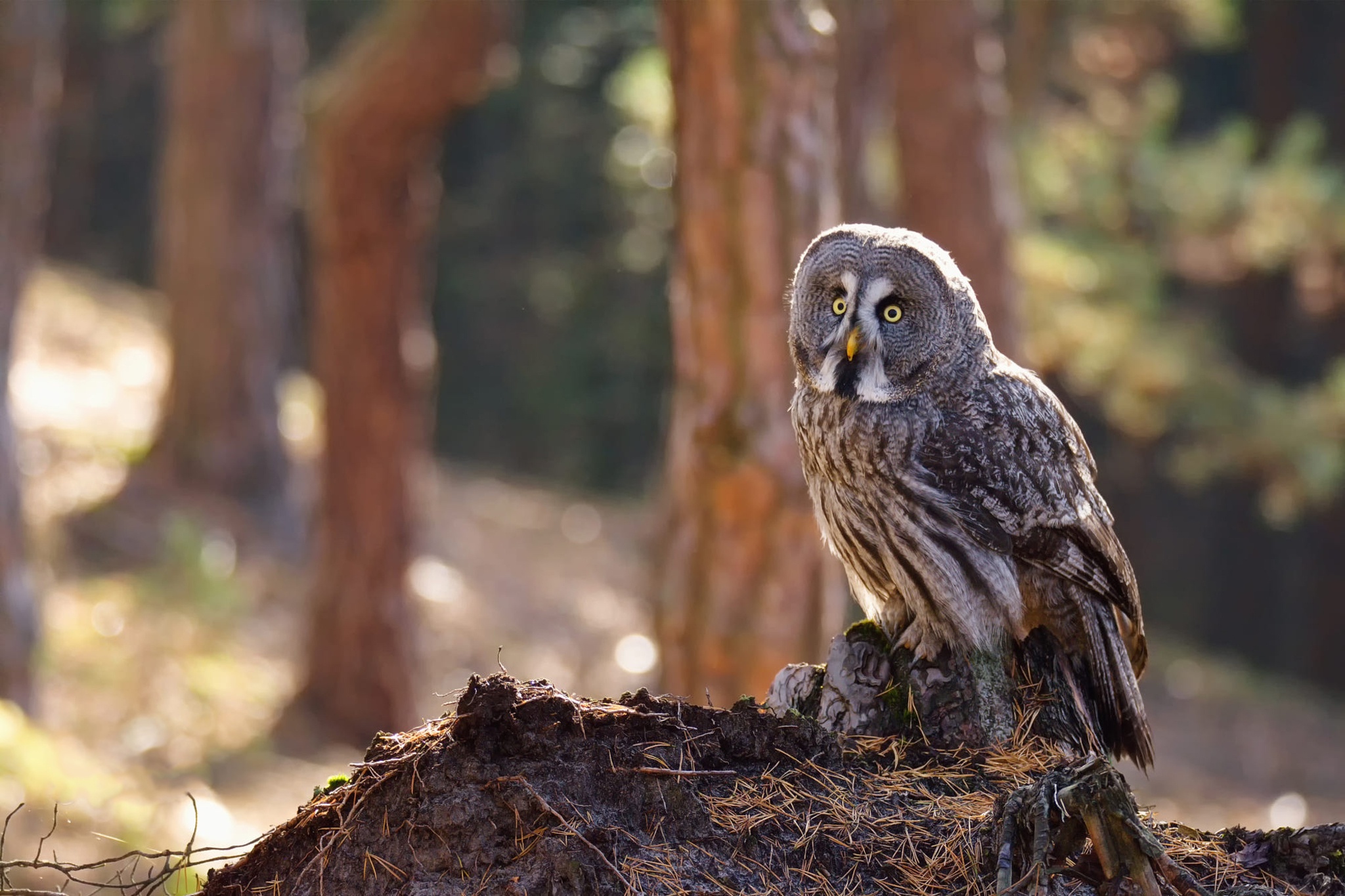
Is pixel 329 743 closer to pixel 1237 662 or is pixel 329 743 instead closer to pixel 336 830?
pixel 336 830

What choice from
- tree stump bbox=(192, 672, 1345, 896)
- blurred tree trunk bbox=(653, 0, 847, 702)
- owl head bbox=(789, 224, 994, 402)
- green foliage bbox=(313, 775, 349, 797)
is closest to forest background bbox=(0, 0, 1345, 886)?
blurred tree trunk bbox=(653, 0, 847, 702)

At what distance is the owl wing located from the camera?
11.3ft

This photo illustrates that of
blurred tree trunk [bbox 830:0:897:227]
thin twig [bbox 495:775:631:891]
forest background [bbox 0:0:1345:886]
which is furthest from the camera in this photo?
blurred tree trunk [bbox 830:0:897:227]

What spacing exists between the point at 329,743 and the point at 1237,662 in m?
12.5

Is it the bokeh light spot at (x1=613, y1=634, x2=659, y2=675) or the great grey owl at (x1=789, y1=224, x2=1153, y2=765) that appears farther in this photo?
the bokeh light spot at (x1=613, y1=634, x2=659, y2=675)

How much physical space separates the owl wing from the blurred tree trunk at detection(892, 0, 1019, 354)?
4879 millimetres

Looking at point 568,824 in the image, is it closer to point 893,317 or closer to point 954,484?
point 954,484

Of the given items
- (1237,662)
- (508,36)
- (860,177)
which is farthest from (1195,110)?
(508,36)

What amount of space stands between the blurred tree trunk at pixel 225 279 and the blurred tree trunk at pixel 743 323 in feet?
22.8

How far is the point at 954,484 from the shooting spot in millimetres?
3424

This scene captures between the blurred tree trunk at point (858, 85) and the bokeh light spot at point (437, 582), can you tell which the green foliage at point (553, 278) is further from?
the blurred tree trunk at point (858, 85)

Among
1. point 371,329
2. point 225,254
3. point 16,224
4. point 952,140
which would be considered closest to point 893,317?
Answer: point 16,224

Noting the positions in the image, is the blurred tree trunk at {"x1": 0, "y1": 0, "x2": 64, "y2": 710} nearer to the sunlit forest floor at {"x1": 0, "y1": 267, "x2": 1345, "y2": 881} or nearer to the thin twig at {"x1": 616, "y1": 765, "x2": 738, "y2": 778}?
the sunlit forest floor at {"x1": 0, "y1": 267, "x2": 1345, "y2": 881}

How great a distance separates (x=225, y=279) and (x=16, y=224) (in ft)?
17.9
